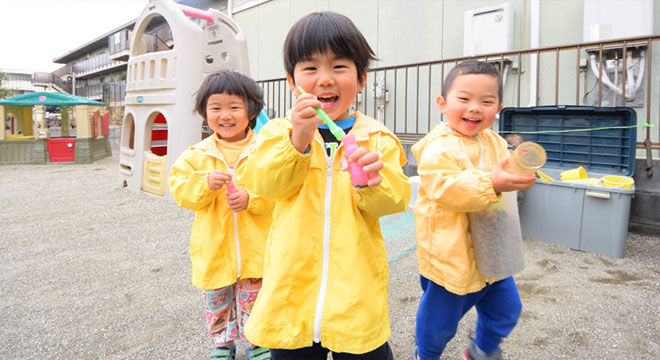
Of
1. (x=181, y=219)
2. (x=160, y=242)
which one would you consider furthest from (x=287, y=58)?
(x=181, y=219)

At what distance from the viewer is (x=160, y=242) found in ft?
11.6

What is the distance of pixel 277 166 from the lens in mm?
1021

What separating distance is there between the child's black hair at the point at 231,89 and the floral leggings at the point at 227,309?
785 millimetres

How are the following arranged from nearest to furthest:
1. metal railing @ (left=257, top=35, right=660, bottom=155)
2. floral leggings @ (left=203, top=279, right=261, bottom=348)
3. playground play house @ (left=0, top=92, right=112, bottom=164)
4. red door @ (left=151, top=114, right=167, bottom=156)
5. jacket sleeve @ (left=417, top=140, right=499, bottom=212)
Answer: jacket sleeve @ (left=417, top=140, right=499, bottom=212) < floral leggings @ (left=203, top=279, right=261, bottom=348) < metal railing @ (left=257, top=35, right=660, bottom=155) < red door @ (left=151, top=114, right=167, bottom=156) < playground play house @ (left=0, top=92, right=112, bottom=164)

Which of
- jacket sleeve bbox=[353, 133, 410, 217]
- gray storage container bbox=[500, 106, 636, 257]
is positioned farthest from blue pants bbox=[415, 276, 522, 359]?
gray storage container bbox=[500, 106, 636, 257]

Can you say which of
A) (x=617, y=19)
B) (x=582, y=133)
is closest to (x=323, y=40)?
(x=582, y=133)

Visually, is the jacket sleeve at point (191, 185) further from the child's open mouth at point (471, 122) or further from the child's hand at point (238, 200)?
the child's open mouth at point (471, 122)

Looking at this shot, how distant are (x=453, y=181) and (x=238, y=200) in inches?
32.2

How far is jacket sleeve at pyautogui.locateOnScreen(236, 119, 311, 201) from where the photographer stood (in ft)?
3.33

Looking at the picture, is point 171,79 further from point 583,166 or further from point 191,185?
point 583,166

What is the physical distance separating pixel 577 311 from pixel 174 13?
526 cm

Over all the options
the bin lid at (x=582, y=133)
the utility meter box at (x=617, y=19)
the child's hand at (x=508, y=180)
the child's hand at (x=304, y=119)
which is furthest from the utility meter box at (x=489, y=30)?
the child's hand at (x=304, y=119)

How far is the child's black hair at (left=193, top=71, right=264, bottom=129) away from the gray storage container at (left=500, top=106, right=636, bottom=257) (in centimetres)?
268

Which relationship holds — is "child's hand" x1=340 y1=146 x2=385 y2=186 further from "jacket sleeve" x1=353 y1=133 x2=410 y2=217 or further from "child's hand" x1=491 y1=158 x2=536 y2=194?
"child's hand" x1=491 y1=158 x2=536 y2=194
